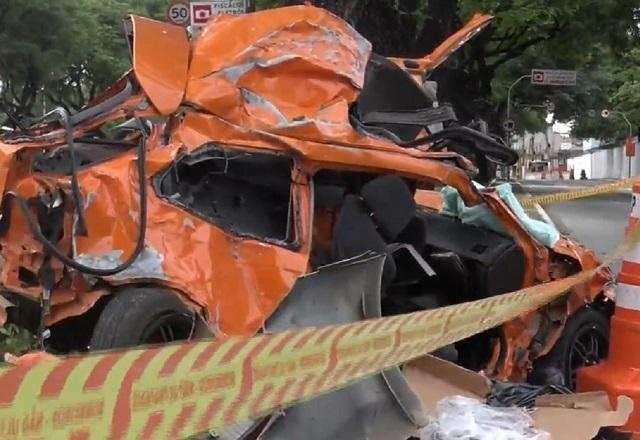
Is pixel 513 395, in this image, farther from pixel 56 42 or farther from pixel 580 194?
pixel 56 42

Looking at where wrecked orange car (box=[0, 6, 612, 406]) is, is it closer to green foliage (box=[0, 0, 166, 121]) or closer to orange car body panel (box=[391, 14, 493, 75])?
orange car body panel (box=[391, 14, 493, 75])

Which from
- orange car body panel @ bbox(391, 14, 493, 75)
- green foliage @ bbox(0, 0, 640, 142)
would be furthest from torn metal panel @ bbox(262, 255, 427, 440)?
green foliage @ bbox(0, 0, 640, 142)

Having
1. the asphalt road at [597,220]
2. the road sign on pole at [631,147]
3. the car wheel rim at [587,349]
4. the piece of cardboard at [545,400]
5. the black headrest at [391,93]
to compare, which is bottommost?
the road sign on pole at [631,147]

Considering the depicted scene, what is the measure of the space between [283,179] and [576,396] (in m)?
1.91

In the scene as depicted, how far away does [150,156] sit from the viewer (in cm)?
438

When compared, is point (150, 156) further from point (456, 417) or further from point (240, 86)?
point (456, 417)

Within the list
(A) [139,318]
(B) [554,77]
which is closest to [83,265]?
(A) [139,318]

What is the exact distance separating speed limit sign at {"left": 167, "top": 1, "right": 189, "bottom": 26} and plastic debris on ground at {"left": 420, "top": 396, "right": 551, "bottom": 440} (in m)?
8.08

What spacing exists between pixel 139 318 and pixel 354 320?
0.95m

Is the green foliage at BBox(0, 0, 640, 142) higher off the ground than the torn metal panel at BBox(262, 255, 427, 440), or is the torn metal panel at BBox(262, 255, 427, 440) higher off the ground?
the green foliage at BBox(0, 0, 640, 142)

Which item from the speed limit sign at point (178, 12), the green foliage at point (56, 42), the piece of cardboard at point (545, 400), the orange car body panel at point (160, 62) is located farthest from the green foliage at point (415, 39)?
the piece of cardboard at point (545, 400)

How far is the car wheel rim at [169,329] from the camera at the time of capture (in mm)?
4113

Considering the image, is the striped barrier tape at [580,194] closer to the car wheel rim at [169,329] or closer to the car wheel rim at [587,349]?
the car wheel rim at [587,349]

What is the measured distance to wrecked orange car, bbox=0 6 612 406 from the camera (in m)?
4.17
